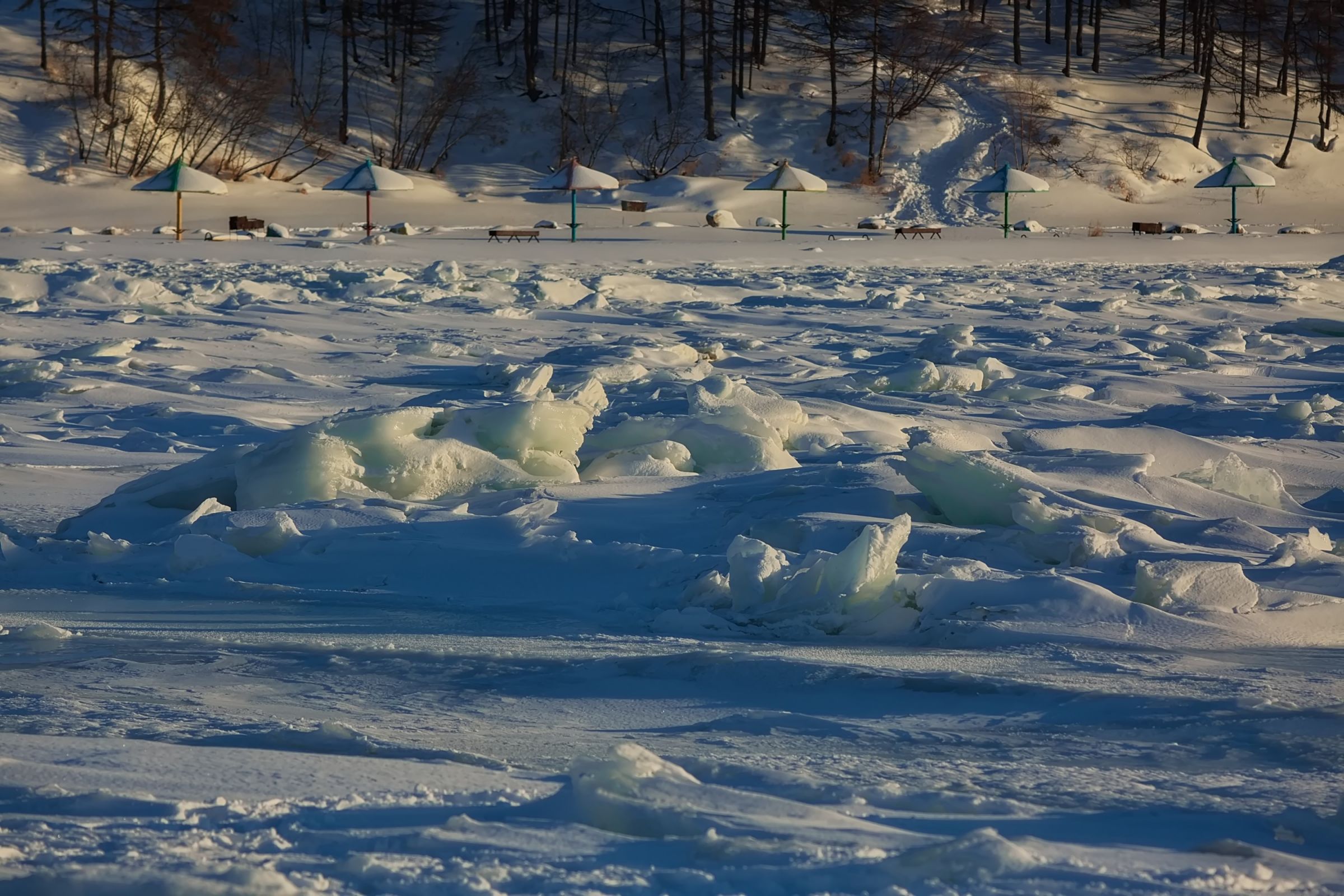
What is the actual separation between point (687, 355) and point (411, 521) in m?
6.09

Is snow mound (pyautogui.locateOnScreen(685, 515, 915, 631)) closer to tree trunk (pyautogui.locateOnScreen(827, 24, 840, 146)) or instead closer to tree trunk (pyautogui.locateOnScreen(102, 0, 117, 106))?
tree trunk (pyautogui.locateOnScreen(102, 0, 117, 106))

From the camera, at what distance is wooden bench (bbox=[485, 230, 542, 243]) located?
26141mm

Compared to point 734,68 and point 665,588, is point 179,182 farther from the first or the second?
point 665,588

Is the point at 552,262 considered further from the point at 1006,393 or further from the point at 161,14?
the point at 161,14

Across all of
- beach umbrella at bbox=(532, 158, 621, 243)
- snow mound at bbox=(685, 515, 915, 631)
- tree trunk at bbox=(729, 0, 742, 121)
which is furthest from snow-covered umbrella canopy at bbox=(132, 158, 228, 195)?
snow mound at bbox=(685, 515, 915, 631)

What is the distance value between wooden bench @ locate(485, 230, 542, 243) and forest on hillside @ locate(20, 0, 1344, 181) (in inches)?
562

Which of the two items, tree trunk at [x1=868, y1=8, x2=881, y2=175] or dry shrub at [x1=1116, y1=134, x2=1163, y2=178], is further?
dry shrub at [x1=1116, y1=134, x2=1163, y2=178]

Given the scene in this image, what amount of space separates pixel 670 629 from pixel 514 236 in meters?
22.6

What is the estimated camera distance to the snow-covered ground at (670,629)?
2539mm

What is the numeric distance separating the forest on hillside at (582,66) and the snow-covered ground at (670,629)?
3144 cm

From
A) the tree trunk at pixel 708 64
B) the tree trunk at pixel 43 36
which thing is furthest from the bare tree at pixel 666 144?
the tree trunk at pixel 43 36

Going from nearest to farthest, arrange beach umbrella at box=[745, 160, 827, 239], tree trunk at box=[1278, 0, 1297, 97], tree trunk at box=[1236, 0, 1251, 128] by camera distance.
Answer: beach umbrella at box=[745, 160, 827, 239] < tree trunk at box=[1236, 0, 1251, 128] < tree trunk at box=[1278, 0, 1297, 97]

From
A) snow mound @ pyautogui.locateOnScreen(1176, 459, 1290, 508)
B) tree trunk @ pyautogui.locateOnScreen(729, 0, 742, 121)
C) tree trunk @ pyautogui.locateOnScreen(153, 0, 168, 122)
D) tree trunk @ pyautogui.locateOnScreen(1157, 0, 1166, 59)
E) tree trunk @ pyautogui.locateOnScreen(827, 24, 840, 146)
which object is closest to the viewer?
snow mound @ pyautogui.locateOnScreen(1176, 459, 1290, 508)

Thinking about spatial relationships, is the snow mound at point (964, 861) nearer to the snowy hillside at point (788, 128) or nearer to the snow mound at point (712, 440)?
the snow mound at point (712, 440)
